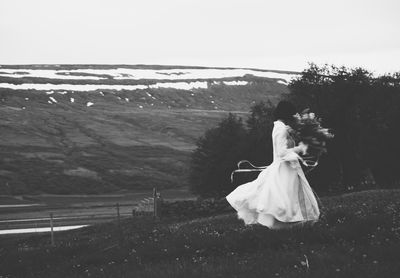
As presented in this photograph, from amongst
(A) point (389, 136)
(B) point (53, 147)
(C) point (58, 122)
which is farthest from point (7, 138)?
(A) point (389, 136)

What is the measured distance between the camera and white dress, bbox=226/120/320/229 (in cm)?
1290

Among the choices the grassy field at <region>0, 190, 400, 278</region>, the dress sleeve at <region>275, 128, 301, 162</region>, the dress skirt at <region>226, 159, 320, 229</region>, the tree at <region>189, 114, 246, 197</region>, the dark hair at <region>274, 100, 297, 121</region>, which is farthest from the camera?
the tree at <region>189, 114, 246, 197</region>

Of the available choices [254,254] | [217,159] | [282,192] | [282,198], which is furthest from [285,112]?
[217,159]

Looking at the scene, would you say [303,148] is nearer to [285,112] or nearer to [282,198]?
[285,112]

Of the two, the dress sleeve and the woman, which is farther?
the dress sleeve

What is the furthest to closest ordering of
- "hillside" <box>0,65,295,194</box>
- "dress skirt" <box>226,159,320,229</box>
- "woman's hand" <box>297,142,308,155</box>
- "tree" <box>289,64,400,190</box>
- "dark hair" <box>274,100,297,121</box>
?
1. "hillside" <box>0,65,295,194</box>
2. "tree" <box>289,64,400,190</box>
3. "dark hair" <box>274,100,297,121</box>
4. "woman's hand" <box>297,142,308,155</box>
5. "dress skirt" <box>226,159,320,229</box>

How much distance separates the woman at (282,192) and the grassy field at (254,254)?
35cm

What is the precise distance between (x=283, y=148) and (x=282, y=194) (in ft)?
3.51

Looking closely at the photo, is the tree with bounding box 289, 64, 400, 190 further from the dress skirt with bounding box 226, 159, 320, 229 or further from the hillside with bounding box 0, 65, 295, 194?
the dress skirt with bounding box 226, 159, 320, 229

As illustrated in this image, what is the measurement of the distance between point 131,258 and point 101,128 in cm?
15451

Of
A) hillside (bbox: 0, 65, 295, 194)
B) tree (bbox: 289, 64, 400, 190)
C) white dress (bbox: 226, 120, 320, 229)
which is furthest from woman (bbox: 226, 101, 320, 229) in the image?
hillside (bbox: 0, 65, 295, 194)

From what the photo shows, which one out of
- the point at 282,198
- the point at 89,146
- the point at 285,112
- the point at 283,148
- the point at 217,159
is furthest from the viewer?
the point at 89,146

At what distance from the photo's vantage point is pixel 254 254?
1112 centimetres

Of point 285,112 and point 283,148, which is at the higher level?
point 285,112
